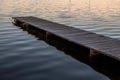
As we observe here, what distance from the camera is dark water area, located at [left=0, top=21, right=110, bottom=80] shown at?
11.0 m

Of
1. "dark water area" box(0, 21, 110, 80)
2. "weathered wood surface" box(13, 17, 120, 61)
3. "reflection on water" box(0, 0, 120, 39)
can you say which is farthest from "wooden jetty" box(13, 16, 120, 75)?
"reflection on water" box(0, 0, 120, 39)

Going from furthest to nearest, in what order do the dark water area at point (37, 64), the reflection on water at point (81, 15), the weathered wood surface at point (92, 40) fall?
the reflection on water at point (81, 15), the weathered wood surface at point (92, 40), the dark water area at point (37, 64)

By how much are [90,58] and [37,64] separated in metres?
3.00

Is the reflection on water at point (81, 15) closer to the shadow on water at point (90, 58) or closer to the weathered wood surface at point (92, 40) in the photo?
the weathered wood surface at point (92, 40)

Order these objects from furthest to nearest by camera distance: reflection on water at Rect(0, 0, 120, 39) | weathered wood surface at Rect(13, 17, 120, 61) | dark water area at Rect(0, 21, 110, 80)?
reflection on water at Rect(0, 0, 120, 39)
weathered wood surface at Rect(13, 17, 120, 61)
dark water area at Rect(0, 21, 110, 80)

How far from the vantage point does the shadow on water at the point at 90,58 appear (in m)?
11.7

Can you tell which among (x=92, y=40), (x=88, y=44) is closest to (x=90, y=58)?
(x=88, y=44)

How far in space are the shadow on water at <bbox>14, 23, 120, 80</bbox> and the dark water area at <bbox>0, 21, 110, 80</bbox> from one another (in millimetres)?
426

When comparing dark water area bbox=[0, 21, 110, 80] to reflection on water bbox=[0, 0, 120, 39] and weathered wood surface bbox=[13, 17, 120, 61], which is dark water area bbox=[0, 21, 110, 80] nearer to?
weathered wood surface bbox=[13, 17, 120, 61]

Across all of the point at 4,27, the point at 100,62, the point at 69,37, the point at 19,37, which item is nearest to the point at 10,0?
the point at 4,27

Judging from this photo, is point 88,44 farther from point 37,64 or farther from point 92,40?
point 37,64

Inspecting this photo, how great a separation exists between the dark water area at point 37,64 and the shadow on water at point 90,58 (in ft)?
1.40

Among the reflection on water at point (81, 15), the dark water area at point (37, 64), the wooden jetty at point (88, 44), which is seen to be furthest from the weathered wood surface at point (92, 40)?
the reflection on water at point (81, 15)

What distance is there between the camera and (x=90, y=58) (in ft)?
44.1
